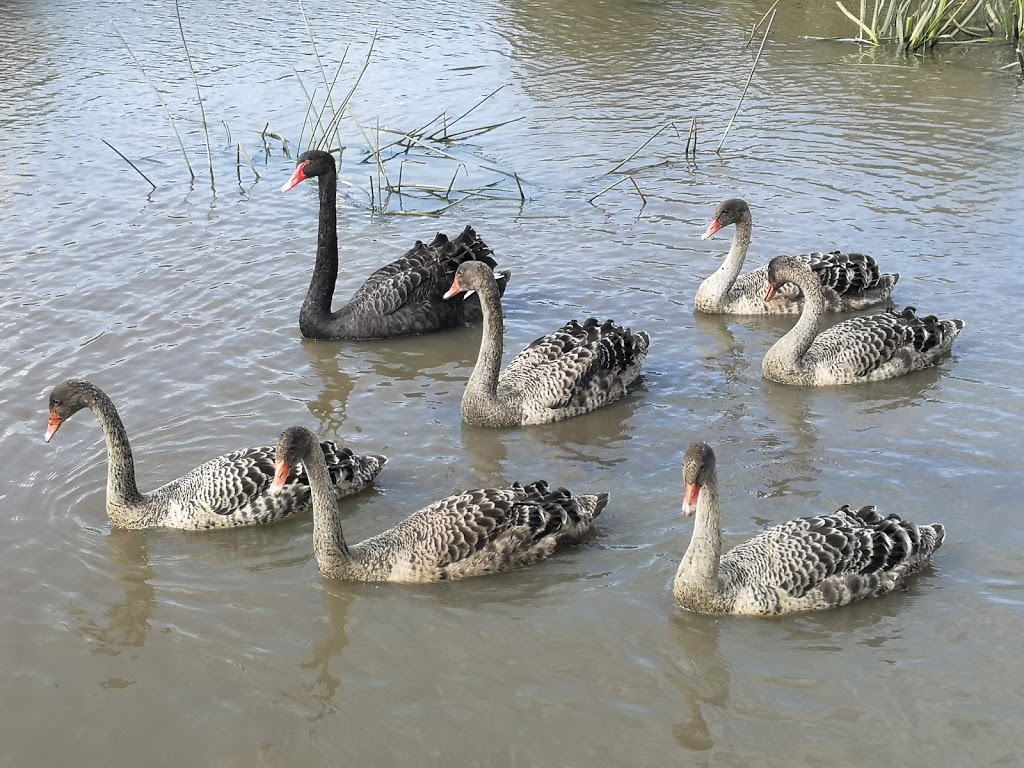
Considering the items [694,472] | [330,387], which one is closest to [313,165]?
[330,387]

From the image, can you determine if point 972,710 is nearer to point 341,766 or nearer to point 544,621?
point 544,621

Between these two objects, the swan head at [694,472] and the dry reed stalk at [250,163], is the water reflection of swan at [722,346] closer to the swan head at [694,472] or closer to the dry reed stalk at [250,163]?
the swan head at [694,472]

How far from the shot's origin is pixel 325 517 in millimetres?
6422

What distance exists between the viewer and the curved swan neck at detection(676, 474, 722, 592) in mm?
6027

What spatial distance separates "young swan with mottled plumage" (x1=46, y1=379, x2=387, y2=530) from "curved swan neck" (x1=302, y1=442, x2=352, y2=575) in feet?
1.69

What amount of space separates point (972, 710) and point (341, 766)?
9.08 ft

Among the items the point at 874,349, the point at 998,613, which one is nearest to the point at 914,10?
the point at 874,349

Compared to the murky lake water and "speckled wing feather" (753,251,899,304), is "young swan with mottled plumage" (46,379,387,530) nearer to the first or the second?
the murky lake water

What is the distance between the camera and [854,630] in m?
6.06

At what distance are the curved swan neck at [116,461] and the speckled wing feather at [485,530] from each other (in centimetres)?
150

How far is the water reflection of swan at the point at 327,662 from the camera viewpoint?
18.5ft

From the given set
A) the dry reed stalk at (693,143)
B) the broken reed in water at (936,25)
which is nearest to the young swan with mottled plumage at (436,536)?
the dry reed stalk at (693,143)

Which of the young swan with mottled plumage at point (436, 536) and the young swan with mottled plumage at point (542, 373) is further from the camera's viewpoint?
the young swan with mottled plumage at point (542, 373)

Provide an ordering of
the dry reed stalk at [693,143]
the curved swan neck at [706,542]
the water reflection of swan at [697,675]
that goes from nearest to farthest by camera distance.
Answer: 1. the water reflection of swan at [697,675]
2. the curved swan neck at [706,542]
3. the dry reed stalk at [693,143]
